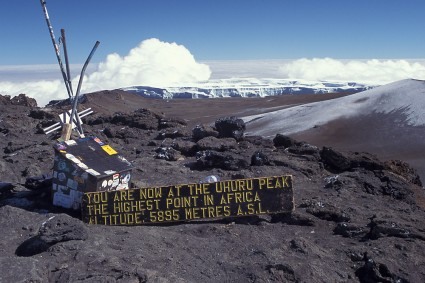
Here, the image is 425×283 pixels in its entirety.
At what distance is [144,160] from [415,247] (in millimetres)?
6589

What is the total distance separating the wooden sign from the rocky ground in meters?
0.20

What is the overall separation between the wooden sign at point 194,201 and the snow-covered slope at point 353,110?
45.5ft

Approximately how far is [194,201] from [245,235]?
0.93 m

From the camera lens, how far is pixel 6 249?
5.74 m

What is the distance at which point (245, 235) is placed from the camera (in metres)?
6.68

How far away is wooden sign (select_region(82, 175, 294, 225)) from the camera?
683cm

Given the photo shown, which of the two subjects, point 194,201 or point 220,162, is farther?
point 220,162

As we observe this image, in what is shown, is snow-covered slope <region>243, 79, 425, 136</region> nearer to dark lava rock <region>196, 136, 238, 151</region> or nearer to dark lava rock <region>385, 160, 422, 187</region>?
dark lava rock <region>196, 136, 238, 151</region>

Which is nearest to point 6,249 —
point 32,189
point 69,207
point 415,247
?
point 69,207

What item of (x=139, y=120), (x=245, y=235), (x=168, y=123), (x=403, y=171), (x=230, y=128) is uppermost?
(x=230, y=128)

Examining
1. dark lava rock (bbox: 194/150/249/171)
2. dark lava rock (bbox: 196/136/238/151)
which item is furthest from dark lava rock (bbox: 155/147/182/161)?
dark lava rock (bbox: 194/150/249/171)

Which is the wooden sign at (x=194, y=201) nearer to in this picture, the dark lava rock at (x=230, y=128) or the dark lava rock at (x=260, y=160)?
the dark lava rock at (x=260, y=160)

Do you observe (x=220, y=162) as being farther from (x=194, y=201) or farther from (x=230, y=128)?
(x=230, y=128)

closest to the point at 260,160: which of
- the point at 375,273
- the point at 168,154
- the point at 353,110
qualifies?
the point at 168,154
